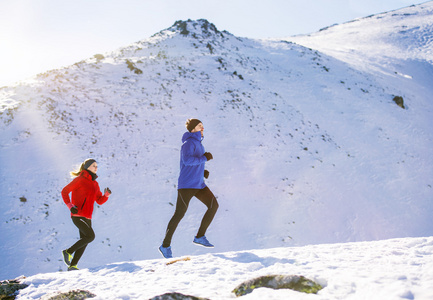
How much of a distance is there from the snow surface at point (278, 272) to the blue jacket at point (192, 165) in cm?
136

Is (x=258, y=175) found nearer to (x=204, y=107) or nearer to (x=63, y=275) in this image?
(x=204, y=107)

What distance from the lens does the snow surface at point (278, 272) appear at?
266 centimetres

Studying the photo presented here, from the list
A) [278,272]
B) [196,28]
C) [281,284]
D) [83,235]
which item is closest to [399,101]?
[278,272]

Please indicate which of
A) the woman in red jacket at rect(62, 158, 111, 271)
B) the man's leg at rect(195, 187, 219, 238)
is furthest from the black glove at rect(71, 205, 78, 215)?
the man's leg at rect(195, 187, 219, 238)

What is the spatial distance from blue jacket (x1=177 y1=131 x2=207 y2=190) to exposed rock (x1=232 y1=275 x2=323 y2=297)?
239 cm

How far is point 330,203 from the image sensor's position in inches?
454

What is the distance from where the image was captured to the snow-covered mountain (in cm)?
934

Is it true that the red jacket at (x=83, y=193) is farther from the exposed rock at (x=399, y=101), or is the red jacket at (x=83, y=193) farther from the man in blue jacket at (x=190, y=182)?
the exposed rock at (x=399, y=101)

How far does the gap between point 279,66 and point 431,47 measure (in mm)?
26568

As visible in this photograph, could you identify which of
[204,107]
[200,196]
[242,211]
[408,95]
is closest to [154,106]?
[204,107]

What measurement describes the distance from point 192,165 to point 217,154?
8430 millimetres

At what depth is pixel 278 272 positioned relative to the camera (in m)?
3.47

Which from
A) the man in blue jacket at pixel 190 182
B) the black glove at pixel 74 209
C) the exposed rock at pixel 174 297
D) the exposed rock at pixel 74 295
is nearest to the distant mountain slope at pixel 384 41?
the man in blue jacket at pixel 190 182

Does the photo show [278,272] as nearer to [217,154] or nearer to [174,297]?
[174,297]
